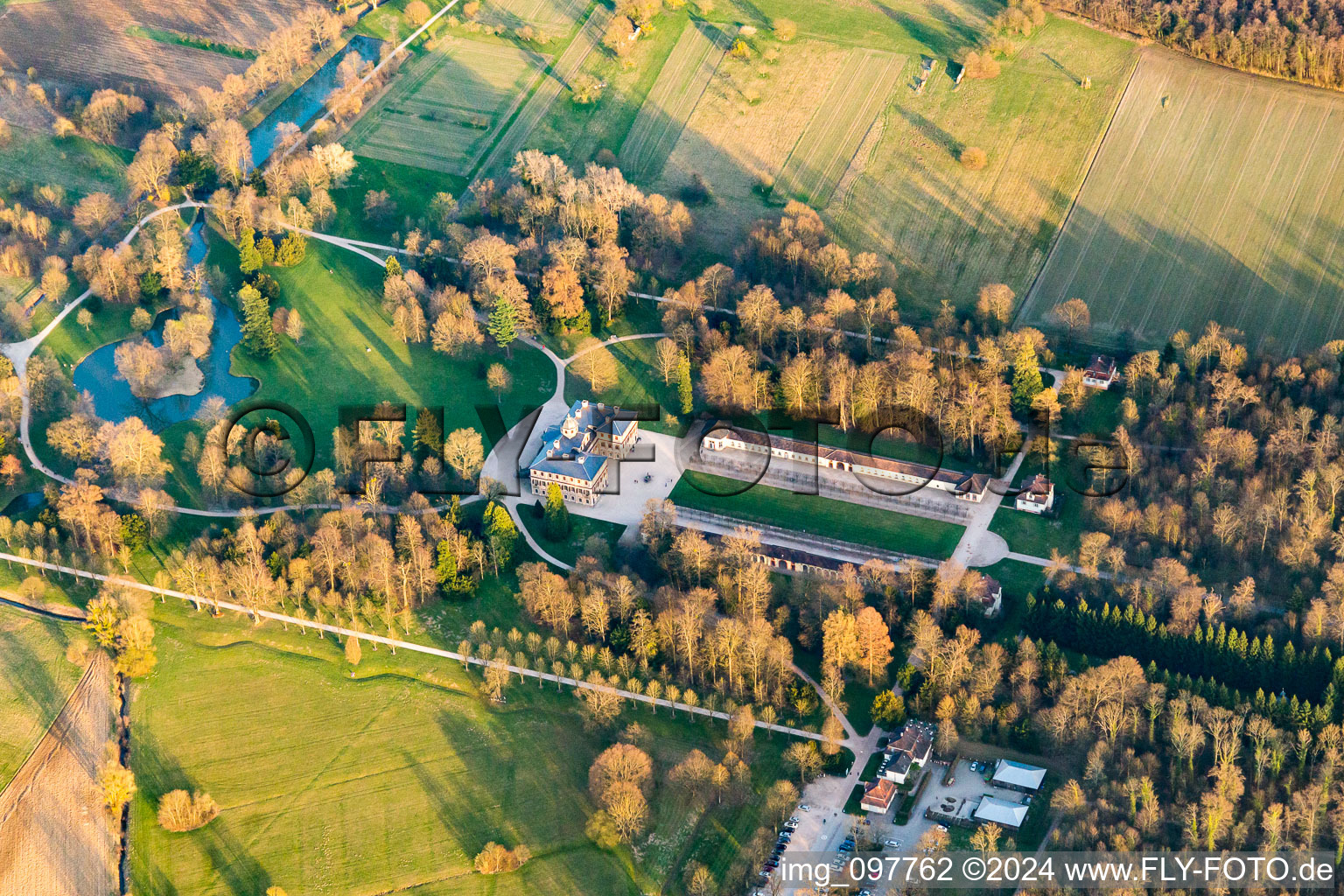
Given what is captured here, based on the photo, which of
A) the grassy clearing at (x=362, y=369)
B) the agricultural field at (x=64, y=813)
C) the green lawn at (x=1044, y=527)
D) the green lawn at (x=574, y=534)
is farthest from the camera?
the grassy clearing at (x=362, y=369)

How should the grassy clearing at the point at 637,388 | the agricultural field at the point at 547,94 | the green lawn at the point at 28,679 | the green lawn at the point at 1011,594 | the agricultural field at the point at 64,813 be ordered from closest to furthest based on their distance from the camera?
the agricultural field at the point at 64,813, the green lawn at the point at 28,679, the green lawn at the point at 1011,594, the grassy clearing at the point at 637,388, the agricultural field at the point at 547,94

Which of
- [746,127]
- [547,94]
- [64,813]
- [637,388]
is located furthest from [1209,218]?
[64,813]

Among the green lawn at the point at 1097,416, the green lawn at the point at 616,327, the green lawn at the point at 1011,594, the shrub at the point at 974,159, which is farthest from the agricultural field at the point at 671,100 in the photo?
the green lawn at the point at 1011,594

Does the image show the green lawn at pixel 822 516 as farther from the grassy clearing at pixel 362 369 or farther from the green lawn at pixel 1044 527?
the grassy clearing at pixel 362 369

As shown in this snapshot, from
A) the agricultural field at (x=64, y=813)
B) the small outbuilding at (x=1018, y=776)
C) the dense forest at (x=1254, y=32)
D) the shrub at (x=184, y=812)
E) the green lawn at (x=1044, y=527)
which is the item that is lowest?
the agricultural field at (x=64, y=813)

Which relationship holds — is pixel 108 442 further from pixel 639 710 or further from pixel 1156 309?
pixel 1156 309

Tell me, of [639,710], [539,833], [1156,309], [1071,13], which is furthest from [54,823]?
[1071,13]
